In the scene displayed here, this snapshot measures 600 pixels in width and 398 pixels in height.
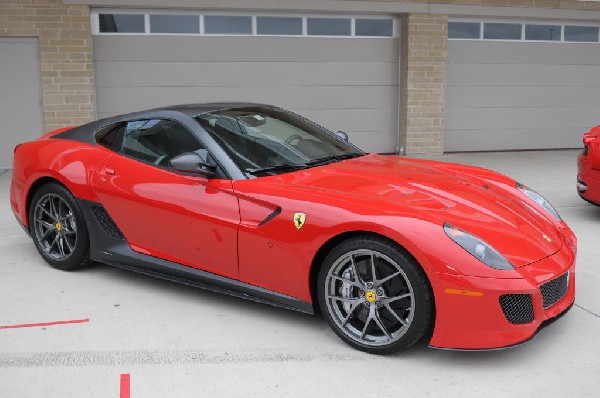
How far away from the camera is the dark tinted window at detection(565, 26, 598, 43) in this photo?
13344 millimetres

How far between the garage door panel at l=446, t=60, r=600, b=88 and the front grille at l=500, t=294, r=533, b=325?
32.9 feet

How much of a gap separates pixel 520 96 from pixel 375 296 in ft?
35.7

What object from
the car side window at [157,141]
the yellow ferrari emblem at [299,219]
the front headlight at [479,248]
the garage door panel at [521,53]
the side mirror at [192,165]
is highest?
the garage door panel at [521,53]

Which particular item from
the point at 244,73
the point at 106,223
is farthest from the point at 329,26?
the point at 106,223

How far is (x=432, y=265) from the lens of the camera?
127 inches

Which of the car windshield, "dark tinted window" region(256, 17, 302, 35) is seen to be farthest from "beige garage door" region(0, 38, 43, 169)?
the car windshield

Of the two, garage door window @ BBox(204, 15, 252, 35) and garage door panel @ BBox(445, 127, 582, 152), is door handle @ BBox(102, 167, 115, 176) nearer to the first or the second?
garage door window @ BBox(204, 15, 252, 35)

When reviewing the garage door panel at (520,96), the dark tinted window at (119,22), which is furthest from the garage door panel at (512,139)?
the dark tinted window at (119,22)

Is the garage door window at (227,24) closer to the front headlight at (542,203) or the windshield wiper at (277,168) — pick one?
the windshield wiper at (277,168)

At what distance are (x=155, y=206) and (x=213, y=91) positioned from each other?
7.76m

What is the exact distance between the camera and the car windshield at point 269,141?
4.19 meters

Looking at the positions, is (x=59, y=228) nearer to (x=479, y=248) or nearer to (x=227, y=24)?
(x=479, y=248)

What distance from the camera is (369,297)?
3469 mm

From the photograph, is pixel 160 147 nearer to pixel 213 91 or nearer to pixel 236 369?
pixel 236 369
